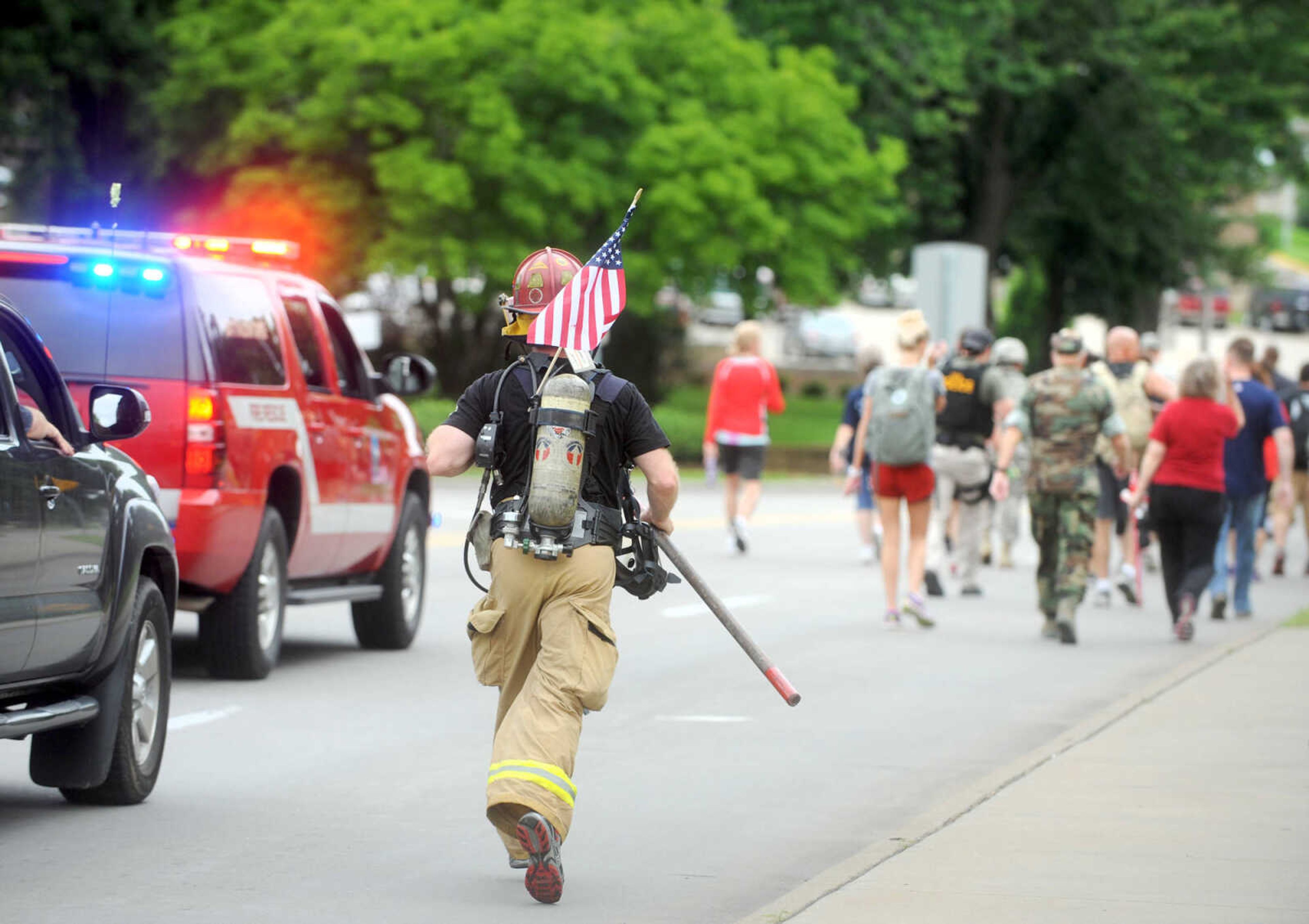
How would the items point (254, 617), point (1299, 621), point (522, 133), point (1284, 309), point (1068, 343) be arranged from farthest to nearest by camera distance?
point (1284, 309) < point (522, 133) < point (1299, 621) < point (1068, 343) < point (254, 617)

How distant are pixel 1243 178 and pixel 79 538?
48137mm

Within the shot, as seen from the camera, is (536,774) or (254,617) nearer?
(536,774)

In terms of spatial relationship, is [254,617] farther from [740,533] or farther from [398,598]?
[740,533]

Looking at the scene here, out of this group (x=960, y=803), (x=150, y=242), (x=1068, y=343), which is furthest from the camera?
(x=1068, y=343)

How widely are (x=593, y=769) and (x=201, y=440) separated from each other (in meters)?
2.86

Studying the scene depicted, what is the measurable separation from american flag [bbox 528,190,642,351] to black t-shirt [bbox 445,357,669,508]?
0.11m

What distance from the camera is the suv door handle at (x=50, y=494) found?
741 centimetres

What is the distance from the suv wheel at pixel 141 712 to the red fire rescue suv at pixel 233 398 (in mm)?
2062

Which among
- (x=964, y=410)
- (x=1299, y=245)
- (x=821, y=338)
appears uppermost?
→ (x=1299, y=245)

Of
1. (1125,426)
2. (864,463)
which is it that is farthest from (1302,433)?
(1125,426)

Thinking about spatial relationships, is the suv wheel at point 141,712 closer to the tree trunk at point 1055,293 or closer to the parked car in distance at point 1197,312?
the tree trunk at point 1055,293

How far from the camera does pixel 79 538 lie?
767 centimetres

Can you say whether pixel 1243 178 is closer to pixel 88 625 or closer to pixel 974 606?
pixel 974 606

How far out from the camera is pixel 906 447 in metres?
14.8
